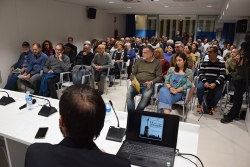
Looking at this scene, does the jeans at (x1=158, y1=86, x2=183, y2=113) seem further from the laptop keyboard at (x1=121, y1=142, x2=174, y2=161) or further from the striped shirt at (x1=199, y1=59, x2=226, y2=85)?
the laptop keyboard at (x1=121, y1=142, x2=174, y2=161)

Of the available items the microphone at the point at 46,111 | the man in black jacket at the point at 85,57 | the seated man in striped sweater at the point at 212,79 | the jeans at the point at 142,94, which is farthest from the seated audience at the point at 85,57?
the microphone at the point at 46,111

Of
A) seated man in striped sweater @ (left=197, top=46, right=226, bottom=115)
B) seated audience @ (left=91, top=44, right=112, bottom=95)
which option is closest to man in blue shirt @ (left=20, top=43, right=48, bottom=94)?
seated audience @ (left=91, top=44, right=112, bottom=95)

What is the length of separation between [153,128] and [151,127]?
0.05 ft

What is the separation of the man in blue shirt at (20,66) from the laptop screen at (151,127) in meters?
4.00

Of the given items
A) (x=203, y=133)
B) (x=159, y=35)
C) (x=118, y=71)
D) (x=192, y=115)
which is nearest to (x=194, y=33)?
(x=159, y=35)

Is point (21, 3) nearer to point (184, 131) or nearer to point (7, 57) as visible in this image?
point (7, 57)

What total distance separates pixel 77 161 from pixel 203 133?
2695 mm

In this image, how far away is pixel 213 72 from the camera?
3756 mm

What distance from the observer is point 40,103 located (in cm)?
225

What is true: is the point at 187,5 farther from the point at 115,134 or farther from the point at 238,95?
the point at 115,134

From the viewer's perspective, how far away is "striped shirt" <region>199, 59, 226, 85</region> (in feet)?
12.0

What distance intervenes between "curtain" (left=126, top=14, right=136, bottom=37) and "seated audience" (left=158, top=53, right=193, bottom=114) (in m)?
8.71

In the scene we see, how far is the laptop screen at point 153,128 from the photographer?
142cm

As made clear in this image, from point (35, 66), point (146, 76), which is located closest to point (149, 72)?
point (146, 76)
